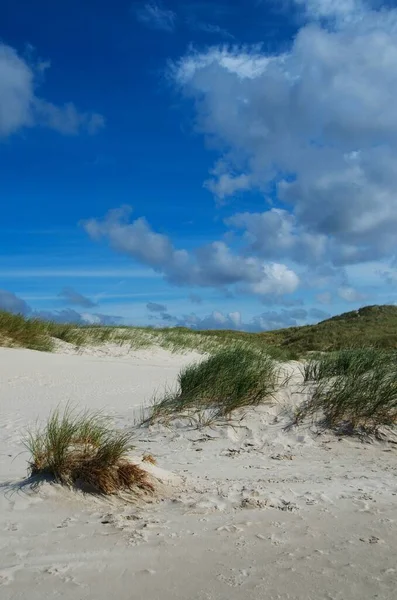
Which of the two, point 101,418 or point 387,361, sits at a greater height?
point 387,361

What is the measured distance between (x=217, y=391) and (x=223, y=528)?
146 inches

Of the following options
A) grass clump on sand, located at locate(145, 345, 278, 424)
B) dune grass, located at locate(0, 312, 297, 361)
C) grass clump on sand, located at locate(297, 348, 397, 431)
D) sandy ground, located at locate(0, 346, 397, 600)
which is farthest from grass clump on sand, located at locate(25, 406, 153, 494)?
dune grass, located at locate(0, 312, 297, 361)

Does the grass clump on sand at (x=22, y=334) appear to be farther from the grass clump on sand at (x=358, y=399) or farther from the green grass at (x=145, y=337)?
the grass clump on sand at (x=358, y=399)

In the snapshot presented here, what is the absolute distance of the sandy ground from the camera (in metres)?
2.78

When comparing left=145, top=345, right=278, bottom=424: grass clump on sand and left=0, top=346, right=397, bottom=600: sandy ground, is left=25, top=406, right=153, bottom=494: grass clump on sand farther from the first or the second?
left=145, top=345, right=278, bottom=424: grass clump on sand

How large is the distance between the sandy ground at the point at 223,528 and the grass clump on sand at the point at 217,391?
2.19 feet

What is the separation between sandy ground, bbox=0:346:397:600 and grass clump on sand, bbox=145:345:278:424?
668 mm

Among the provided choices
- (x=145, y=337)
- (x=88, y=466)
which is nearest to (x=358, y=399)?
(x=88, y=466)

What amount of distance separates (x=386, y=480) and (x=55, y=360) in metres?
9.27

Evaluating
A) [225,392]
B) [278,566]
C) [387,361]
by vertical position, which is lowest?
[278,566]

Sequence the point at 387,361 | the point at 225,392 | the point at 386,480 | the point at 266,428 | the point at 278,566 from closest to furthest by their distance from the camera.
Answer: the point at 278,566
the point at 386,480
the point at 266,428
the point at 225,392
the point at 387,361

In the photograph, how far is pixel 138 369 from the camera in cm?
1216

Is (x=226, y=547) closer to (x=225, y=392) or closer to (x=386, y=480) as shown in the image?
(x=386, y=480)

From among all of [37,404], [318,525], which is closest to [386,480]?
[318,525]
